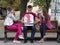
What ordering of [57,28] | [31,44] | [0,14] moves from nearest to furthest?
[31,44] < [57,28] < [0,14]

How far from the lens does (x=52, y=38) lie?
1073cm

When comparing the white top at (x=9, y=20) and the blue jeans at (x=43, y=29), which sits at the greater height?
the white top at (x=9, y=20)

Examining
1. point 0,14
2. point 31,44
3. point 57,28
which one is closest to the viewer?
point 31,44

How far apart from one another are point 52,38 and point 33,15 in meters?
1.37

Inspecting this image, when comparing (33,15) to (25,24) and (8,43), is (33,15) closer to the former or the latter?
(25,24)

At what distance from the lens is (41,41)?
393 inches

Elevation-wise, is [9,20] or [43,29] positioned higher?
[9,20]

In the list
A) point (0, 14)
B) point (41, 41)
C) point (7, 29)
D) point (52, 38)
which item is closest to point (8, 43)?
point (7, 29)

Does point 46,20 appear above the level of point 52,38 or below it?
above

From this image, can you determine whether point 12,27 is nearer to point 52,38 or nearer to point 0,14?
point 52,38

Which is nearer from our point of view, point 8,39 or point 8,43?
point 8,43

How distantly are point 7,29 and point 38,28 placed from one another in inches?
46.5

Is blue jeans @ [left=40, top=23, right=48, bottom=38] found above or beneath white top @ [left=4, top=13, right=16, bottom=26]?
beneath

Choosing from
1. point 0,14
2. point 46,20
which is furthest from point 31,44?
point 0,14
